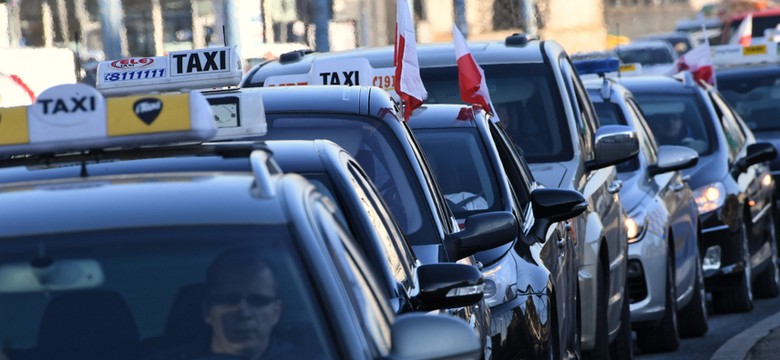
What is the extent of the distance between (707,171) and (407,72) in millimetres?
5842

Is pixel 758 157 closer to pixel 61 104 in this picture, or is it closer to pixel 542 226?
pixel 542 226

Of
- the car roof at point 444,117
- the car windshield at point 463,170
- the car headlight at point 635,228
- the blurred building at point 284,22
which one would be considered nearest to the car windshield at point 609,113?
the blurred building at point 284,22

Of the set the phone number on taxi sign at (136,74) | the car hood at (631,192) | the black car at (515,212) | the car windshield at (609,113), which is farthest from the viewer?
the car windshield at (609,113)

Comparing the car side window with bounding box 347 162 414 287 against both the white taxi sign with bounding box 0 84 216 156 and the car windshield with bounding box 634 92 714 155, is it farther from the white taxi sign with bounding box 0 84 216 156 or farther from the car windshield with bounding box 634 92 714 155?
the car windshield with bounding box 634 92 714 155

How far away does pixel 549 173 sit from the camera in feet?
32.9

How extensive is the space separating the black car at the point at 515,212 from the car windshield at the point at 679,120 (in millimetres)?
5785

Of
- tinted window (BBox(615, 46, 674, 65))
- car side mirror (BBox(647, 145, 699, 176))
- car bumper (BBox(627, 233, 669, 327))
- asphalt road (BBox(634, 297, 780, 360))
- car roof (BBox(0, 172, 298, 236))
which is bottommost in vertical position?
tinted window (BBox(615, 46, 674, 65))

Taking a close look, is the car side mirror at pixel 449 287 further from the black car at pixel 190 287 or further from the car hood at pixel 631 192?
the car hood at pixel 631 192

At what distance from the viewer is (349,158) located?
557 centimetres

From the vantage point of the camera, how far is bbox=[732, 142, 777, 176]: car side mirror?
572 inches

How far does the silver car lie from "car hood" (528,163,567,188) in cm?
119

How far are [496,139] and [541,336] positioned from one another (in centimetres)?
146

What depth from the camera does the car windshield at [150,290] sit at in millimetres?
3883

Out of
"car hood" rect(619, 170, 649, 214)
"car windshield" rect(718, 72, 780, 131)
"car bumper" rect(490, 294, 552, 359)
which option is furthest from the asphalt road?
"car windshield" rect(718, 72, 780, 131)
